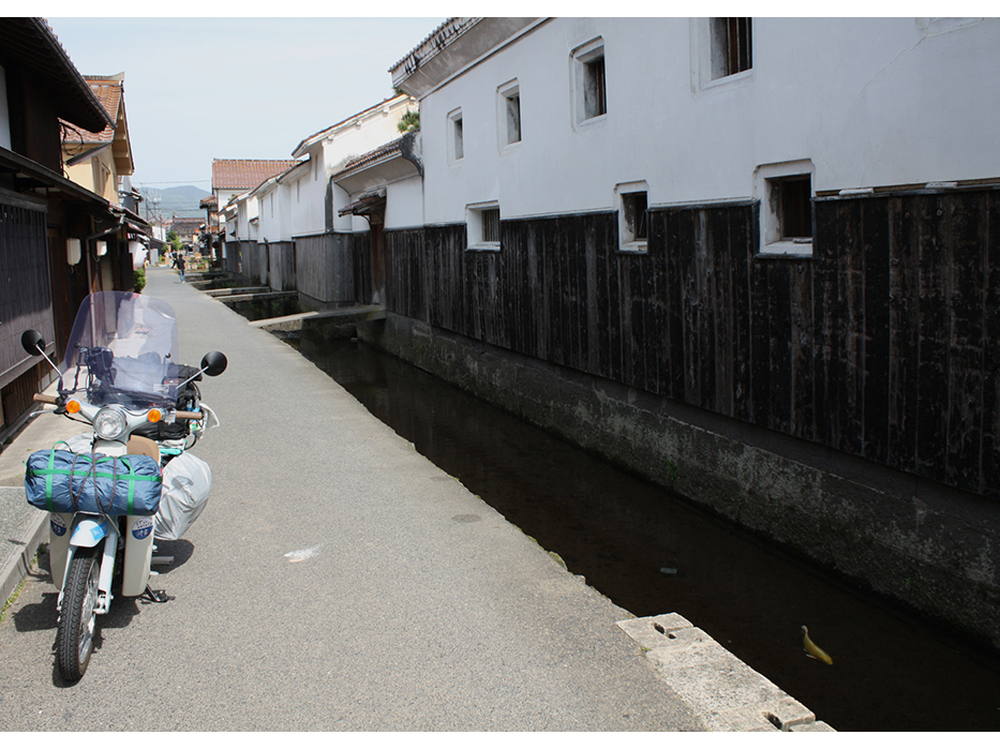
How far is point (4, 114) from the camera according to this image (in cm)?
1052

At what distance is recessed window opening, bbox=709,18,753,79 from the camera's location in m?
7.95

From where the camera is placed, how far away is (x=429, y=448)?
12062 mm

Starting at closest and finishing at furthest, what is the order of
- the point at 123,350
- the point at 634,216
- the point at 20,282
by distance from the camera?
1. the point at 123,350
2. the point at 20,282
3. the point at 634,216

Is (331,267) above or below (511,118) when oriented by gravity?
below

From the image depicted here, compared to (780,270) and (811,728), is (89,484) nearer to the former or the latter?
(811,728)

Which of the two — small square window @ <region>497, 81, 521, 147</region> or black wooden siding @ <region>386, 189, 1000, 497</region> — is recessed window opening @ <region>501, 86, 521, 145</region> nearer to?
small square window @ <region>497, 81, 521, 147</region>

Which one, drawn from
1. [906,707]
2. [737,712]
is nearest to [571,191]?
[906,707]

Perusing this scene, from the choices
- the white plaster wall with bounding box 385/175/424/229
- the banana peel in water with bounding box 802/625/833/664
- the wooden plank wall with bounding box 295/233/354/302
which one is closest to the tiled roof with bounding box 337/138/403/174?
the white plaster wall with bounding box 385/175/424/229

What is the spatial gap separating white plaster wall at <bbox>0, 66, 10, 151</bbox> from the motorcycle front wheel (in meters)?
8.18

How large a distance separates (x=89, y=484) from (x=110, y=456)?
20 cm

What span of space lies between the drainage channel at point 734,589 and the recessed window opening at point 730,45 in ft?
13.7

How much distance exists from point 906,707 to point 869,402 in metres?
2.23

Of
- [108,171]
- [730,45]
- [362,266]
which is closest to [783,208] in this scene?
[730,45]

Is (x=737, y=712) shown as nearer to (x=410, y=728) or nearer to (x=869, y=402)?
(x=410, y=728)
